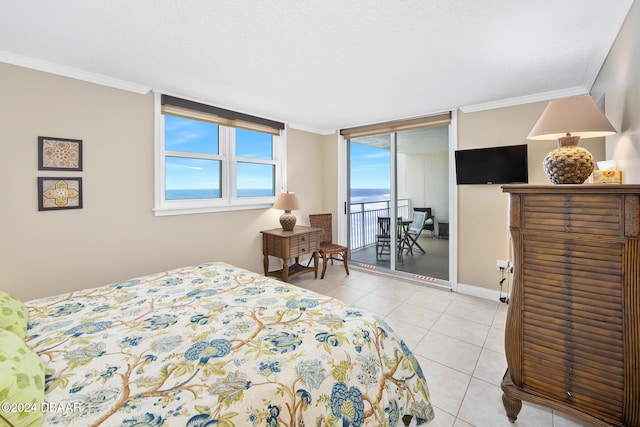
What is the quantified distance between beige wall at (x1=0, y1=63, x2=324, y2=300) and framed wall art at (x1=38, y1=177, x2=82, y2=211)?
5 cm

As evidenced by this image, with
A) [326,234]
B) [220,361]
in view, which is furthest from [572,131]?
[326,234]

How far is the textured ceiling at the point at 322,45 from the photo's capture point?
1.64 m

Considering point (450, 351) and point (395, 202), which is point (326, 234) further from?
point (450, 351)

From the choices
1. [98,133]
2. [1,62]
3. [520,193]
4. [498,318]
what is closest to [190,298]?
[98,133]

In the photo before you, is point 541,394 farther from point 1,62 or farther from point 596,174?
point 1,62

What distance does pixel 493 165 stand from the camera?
3250mm

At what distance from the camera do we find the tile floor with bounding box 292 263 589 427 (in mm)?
1683

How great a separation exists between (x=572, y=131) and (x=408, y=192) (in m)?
2.89

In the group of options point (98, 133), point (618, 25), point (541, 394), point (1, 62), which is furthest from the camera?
point (98, 133)

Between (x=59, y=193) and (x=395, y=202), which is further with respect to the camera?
(x=395, y=202)

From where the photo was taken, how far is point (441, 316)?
2957mm

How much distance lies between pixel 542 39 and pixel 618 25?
0.38 meters

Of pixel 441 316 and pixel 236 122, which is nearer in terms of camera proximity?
pixel 441 316

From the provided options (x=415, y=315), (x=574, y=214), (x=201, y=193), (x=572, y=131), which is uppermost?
(x=572, y=131)
